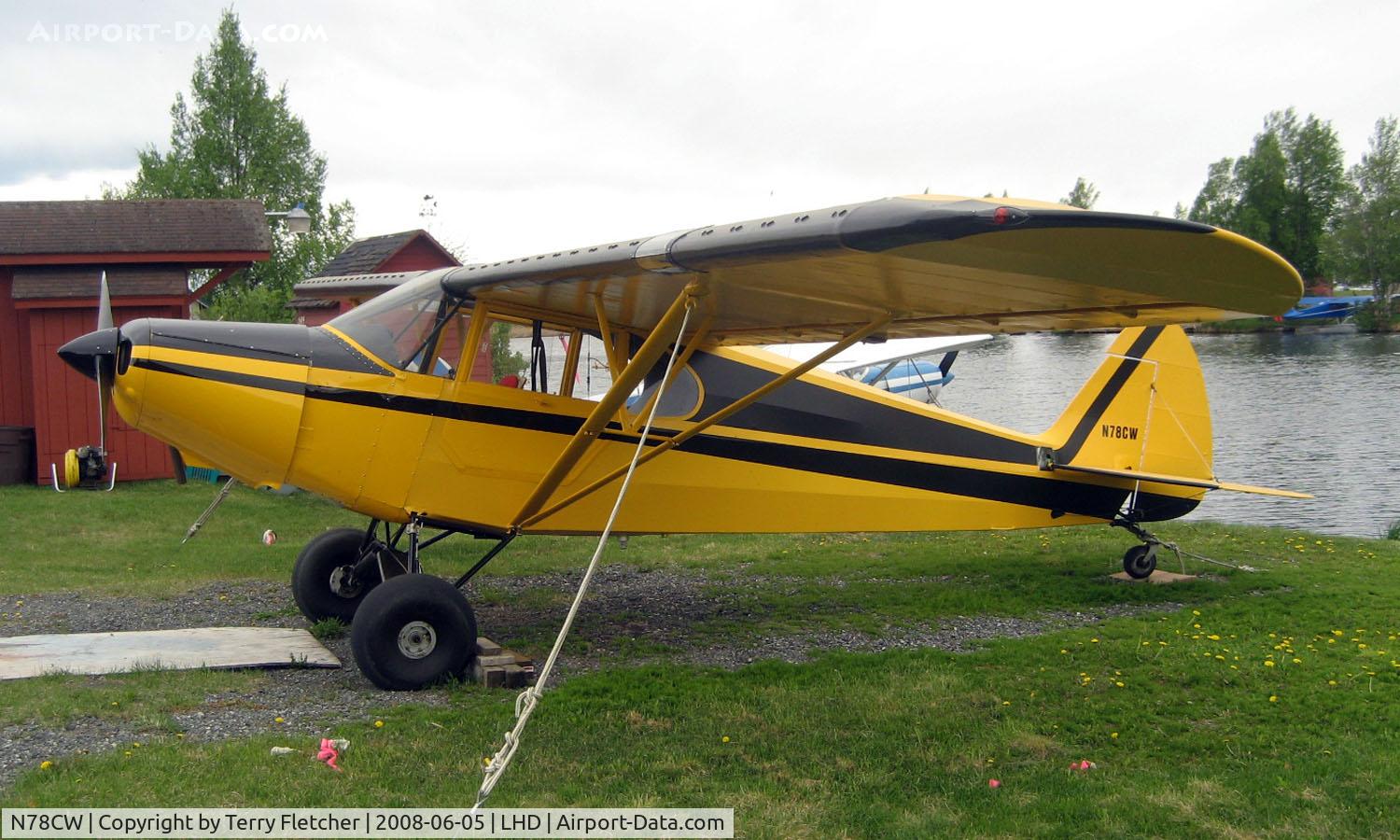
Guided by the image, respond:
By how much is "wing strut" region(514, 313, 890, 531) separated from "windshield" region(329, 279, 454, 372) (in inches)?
48.3

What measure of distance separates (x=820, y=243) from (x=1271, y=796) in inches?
125

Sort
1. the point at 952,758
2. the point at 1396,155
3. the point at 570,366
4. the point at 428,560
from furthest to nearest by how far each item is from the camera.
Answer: the point at 1396,155
the point at 428,560
the point at 570,366
the point at 952,758

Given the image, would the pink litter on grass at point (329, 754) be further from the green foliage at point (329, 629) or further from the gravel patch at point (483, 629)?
the green foliage at point (329, 629)

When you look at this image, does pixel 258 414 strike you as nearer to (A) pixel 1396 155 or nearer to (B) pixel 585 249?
(B) pixel 585 249

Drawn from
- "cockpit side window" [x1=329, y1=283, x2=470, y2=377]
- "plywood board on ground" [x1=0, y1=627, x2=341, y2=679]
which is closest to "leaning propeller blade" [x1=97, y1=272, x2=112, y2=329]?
"cockpit side window" [x1=329, y1=283, x2=470, y2=377]

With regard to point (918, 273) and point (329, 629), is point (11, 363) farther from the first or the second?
point (918, 273)

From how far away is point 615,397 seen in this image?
6488 millimetres

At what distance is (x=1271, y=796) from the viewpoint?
4.81m

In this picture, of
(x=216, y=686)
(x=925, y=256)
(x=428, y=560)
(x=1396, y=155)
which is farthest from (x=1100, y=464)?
(x=1396, y=155)

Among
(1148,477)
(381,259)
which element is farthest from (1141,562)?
(381,259)

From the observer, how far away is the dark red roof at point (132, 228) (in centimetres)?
1658

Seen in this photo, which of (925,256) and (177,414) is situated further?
(177,414)

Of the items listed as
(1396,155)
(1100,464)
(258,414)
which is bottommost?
(1100,464)

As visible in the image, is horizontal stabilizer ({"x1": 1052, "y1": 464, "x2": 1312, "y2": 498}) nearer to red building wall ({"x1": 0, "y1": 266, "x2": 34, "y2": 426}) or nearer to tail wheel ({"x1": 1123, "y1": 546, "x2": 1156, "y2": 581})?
tail wheel ({"x1": 1123, "y1": 546, "x2": 1156, "y2": 581})
